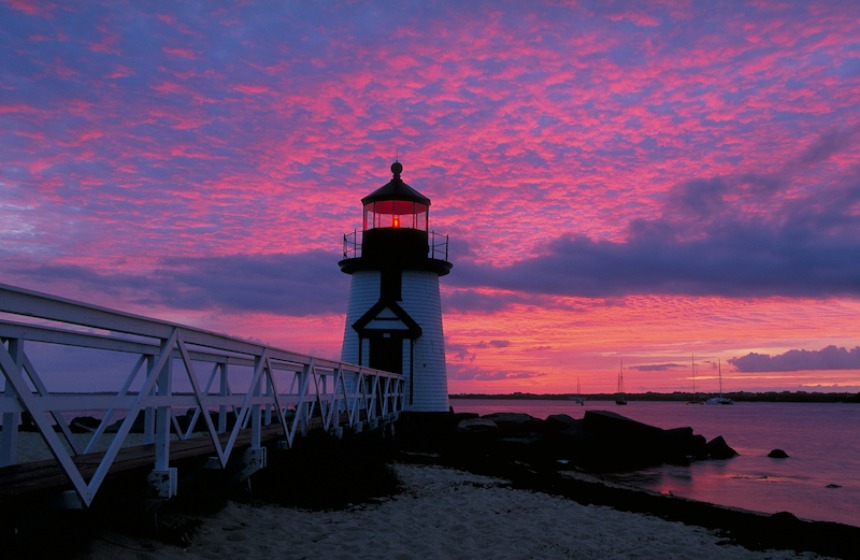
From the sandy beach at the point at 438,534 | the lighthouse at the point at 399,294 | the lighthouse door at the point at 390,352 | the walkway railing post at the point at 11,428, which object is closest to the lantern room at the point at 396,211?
the lighthouse at the point at 399,294

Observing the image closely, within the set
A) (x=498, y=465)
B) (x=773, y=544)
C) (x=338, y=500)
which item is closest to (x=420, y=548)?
(x=338, y=500)

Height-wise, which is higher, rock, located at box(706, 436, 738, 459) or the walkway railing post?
the walkway railing post

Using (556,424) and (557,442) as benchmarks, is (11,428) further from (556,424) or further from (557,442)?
(556,424)

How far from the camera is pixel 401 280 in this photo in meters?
23.5

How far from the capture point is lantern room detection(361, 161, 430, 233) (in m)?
23.6

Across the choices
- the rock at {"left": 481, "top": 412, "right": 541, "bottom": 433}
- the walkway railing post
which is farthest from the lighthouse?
the walkway railing post

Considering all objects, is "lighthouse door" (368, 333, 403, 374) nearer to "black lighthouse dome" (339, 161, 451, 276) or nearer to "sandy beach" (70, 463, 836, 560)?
"black lighthouse dome" (339, 161, 451, 276)

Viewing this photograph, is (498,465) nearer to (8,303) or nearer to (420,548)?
(420,548)

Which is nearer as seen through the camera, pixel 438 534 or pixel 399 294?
pixel 438 534

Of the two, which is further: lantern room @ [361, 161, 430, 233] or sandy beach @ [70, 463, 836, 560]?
lantern room @ [361, 161, 430, 233]

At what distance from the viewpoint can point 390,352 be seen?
76.4ft

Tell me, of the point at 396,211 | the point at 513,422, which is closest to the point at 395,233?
the point at 396,211

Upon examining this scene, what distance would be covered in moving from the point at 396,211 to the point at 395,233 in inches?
39.1

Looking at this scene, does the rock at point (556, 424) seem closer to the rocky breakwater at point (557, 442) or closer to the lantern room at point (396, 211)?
the rocky breakwater at point (557, 442)
